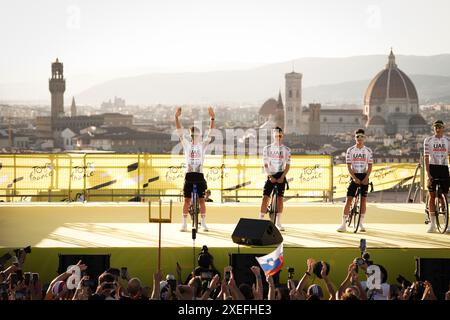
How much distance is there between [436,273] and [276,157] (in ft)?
9.79

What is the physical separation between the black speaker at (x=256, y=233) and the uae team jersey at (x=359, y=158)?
2.00 meters

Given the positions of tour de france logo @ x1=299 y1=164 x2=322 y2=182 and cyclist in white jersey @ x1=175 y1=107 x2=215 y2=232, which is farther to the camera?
tour de france logo @ x1=299 y1=164 x2=322 y2=182

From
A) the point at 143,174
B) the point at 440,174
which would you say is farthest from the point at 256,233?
the point at 143,174

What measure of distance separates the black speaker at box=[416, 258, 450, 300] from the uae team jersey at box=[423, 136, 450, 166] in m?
2.04

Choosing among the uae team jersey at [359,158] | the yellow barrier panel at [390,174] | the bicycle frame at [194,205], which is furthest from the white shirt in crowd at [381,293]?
the yellow barrier panel at [390,174]

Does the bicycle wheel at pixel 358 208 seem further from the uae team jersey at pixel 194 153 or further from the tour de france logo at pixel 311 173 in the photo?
the tour de france logo at pixel 311 173

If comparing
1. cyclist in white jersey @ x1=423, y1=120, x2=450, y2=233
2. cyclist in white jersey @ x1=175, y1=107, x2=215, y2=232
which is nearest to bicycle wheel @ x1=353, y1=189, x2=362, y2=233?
cyclist in white jersey @ x1=423, y1=120, x2=450, y2=233

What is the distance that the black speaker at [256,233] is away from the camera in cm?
934

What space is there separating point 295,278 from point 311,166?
23.2ft

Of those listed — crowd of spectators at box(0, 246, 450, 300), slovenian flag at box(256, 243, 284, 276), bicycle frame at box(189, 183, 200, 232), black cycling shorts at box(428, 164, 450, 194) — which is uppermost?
black cycling shorts at box(428, 164, 450, 194)

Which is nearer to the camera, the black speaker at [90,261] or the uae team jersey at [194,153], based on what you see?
the black speaker at [90,261]

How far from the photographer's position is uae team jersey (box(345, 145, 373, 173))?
10.9m

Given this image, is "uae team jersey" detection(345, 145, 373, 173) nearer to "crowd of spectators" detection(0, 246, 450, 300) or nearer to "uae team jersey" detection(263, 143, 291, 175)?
"uae team jersey" detection(263, 143, 291, 175)

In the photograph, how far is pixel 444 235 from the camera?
10.8 meters
